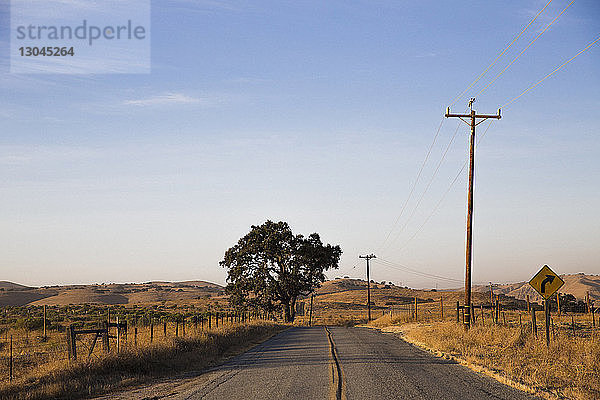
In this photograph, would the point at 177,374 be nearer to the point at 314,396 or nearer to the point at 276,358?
the point at 276,358

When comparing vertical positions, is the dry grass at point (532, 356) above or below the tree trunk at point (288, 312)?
above

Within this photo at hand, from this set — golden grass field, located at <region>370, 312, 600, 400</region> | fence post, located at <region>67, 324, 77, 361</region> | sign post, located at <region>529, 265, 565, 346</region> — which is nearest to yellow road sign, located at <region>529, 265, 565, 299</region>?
sign post, located at <region>529, 265, 565, 346</region>

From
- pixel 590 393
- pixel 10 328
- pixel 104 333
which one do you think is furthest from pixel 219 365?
pixel 10 328

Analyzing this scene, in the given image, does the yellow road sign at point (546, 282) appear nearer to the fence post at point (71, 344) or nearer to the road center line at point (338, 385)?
the road center line at point (338, 385)

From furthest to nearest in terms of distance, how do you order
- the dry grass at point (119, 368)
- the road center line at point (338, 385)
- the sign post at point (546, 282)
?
the sign post at point (546, 282), the dry grass at point (119, 368), the road center line at point (338, 385)

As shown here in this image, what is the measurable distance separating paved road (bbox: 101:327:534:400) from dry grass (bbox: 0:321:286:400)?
129 cm

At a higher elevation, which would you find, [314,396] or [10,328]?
[314,396]

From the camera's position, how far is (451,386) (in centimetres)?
1366

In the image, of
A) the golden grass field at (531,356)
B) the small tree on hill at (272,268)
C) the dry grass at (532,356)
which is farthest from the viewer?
the small tree on hill at (272,268)

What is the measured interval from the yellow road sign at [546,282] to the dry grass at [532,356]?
73.1 inches

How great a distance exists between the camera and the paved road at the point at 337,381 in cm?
1268

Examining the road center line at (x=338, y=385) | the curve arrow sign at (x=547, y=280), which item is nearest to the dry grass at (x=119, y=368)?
the road center line at (x=338, y=385)

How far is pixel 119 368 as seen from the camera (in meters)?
17.5

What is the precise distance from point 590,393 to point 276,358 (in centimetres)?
1124
